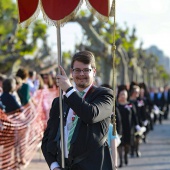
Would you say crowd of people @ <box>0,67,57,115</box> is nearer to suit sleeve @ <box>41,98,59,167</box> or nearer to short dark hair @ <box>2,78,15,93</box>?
short dark hair @ <box>2,78,15,93</box>

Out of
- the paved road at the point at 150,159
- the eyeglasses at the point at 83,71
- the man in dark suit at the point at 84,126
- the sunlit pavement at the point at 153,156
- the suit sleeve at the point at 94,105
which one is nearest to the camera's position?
the suit sleeve at the point at 94,105

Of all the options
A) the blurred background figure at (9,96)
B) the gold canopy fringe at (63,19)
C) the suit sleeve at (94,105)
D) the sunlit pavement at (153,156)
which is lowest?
the sunlit pavement at (153,156)

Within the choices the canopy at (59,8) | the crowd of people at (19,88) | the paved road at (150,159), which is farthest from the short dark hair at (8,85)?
the canopy at (59,8)

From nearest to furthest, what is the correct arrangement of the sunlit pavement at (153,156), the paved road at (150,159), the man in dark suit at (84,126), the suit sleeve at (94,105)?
the suit sleeve at (94,105) < the man in dark suit at (84,126) < the paved road at (150,159) < the sunlit pavement at (153,156)

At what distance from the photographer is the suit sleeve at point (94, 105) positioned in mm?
3980

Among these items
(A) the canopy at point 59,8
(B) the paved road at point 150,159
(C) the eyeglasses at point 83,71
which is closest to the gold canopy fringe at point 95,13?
(A) the canopy at point 59,8

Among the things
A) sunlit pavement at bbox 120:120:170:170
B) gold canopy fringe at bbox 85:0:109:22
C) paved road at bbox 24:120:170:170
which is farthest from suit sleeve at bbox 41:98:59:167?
sunlit pavement at bbox 120:120:170:170

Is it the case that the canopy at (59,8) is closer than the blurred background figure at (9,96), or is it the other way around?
the canopy at (59,8)

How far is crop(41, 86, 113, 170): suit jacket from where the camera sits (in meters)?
4.00

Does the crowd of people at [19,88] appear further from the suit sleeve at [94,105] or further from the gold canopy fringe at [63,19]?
the suit sleeve at [94,105]

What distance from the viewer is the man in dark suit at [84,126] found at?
4.16m

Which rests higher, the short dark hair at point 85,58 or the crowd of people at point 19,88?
the short dark hair at point 85,58

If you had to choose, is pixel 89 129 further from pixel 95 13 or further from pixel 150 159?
pixel 150 159

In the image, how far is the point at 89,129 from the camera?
4215 millimetres
